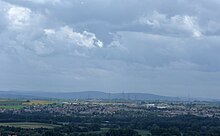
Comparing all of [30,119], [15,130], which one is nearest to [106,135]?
[15,130]

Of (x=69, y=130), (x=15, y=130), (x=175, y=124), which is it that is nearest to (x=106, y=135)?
(x=69, y=130)

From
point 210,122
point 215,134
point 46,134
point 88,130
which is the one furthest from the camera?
point 210,122

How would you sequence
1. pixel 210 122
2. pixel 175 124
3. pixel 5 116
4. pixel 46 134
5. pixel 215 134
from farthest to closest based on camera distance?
pixel 5 116, pixel 210 122, pixel 175 124, pixel 215 134, pixel 46 134

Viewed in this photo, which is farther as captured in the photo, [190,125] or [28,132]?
[190,125]

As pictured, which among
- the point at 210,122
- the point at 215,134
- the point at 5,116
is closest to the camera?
the point at 215,134

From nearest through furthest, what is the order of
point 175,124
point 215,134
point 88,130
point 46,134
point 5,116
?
point 46,134 < point 215,134 < point 88,130 < point 175,124 < point 5,116

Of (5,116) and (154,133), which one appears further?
(5,116)

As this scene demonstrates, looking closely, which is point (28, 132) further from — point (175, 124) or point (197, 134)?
point (175, 124)

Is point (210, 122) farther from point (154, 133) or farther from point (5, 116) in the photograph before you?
point (5, 116)

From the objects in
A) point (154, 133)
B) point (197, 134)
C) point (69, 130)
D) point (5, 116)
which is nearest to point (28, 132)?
point (69, 130)
